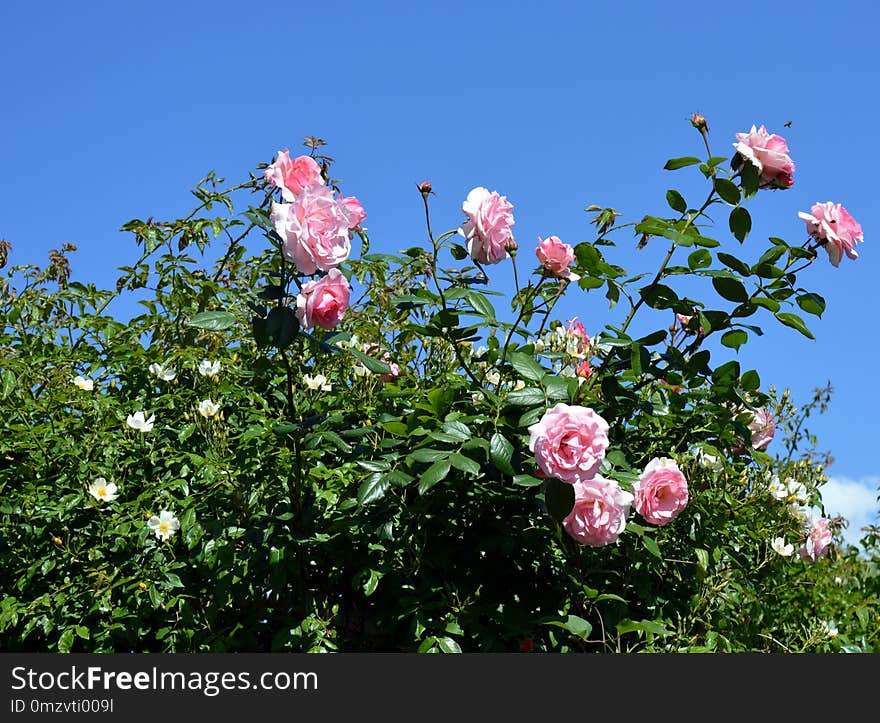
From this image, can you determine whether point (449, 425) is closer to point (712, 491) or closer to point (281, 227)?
point (281, 227)

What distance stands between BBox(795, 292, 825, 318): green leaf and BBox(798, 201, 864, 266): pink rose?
0.41 ft

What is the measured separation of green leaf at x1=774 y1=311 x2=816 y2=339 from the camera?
244cm

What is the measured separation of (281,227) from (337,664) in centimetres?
105

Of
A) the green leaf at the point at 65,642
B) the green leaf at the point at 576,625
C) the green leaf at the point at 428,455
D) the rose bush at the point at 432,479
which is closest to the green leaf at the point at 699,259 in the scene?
the rose bush at the point at 432,479

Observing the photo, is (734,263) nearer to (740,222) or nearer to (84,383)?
(740,222)

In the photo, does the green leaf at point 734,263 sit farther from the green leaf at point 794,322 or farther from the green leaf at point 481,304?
the green leaf at point 481,304

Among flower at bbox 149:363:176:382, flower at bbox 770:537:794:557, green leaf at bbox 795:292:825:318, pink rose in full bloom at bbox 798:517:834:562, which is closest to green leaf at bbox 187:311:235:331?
flower at bbox 149:363:176:382

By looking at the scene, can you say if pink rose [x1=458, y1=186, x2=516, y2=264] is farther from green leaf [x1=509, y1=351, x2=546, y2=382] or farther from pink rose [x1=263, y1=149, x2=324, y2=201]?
pink rose [x1=263, y1=149, x2=324, y2=201]

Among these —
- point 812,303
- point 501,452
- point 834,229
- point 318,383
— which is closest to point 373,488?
point 501,452

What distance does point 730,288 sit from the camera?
97.8 inches

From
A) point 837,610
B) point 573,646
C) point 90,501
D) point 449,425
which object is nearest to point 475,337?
point 449,425

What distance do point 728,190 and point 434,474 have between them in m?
1.09

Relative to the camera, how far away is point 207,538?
2.68 meters

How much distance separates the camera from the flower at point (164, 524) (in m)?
2.68
